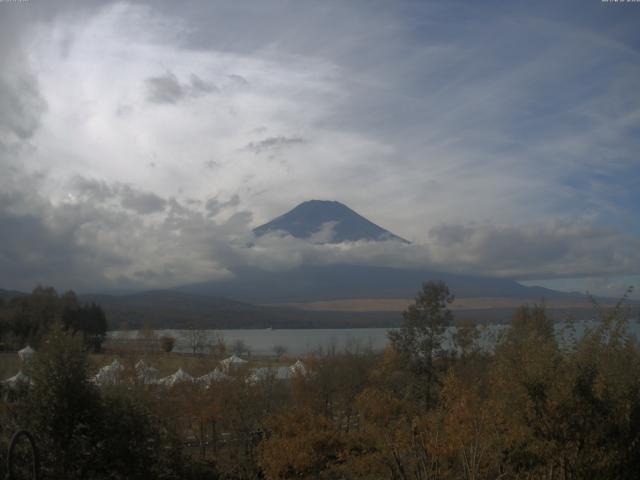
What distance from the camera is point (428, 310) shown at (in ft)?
102

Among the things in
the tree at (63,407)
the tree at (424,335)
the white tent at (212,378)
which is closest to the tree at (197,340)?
the white tent at (212,378)

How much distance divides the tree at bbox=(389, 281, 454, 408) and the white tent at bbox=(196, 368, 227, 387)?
8273mm

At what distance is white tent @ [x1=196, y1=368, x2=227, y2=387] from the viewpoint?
2756 cm

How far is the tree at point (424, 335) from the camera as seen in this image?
3019 cm

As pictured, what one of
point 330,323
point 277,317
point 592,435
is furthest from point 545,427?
point 277,317

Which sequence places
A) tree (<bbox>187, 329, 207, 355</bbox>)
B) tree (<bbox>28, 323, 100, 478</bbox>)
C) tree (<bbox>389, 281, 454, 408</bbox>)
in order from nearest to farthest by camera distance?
tree (<bbox>28, 323, 100, 478</bbox>), tree (<bbox>389, 281, 454, 408</bbox>), tree (<bbox>187, 329, 207, 355</bbox>)

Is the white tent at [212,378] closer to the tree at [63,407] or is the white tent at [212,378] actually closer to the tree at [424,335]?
the tree at [424,335]

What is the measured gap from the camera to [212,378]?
27.8 m

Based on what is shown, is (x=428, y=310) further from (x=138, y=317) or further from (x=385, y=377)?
(x=138, y=317)

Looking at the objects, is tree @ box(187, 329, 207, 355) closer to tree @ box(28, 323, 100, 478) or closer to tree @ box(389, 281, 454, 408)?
tree @ box(389, 281, 454, 408)

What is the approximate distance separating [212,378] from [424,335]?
10261 mm

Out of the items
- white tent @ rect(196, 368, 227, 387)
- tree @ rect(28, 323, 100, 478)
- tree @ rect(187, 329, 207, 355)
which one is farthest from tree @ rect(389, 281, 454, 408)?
tree @ rect(187, 329, 207, 355)

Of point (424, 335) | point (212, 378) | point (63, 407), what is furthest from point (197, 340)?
point (63, 407)

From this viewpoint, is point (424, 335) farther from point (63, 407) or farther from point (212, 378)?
point (63, 407)
